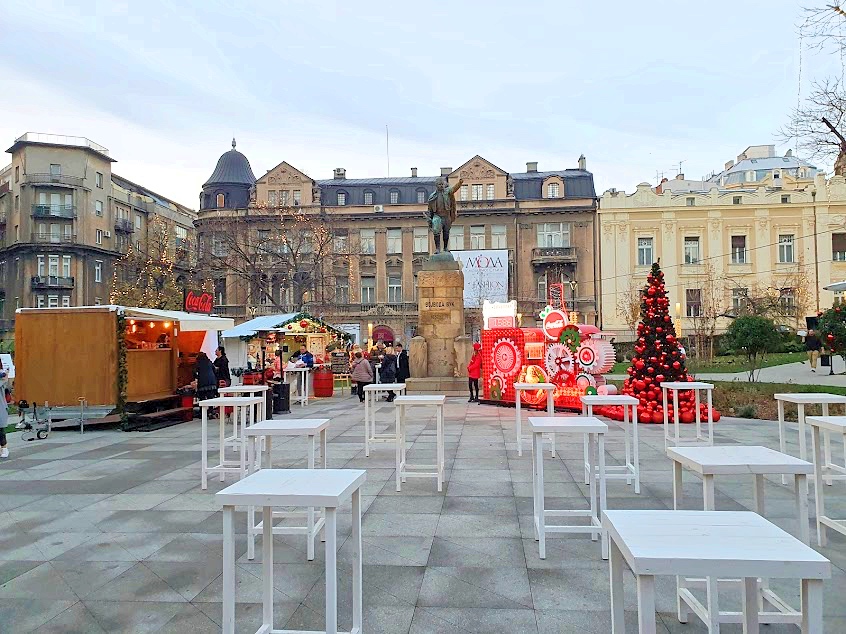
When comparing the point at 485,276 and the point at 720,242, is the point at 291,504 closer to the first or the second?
the point at 485,276

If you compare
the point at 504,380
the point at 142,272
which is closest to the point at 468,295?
the point at 142,272

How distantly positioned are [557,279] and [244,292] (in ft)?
82.9

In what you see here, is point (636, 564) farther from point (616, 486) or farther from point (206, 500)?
point (206, 500)

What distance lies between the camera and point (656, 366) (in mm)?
12297

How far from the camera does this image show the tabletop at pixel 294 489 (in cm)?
286

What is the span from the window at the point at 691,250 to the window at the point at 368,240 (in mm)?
24289

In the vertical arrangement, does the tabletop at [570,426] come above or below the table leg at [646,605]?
above

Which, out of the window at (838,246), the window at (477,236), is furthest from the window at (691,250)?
the window at (477,236)

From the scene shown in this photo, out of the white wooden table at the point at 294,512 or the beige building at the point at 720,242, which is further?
the beige building at the point at 720,242

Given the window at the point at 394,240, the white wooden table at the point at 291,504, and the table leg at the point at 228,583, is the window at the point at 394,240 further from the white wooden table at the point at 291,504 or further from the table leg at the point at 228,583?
the table leg at the point at 228,583

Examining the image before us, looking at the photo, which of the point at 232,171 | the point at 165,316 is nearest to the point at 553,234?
the point at 232,171

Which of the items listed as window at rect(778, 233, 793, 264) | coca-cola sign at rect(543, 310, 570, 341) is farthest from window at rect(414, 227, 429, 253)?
coca-cola sign at rect(543, 310, 570, 341)

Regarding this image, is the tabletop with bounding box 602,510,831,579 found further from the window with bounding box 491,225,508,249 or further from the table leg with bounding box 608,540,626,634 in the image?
the window with bounding box 491,225,508,249

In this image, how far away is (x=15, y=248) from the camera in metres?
49.1
